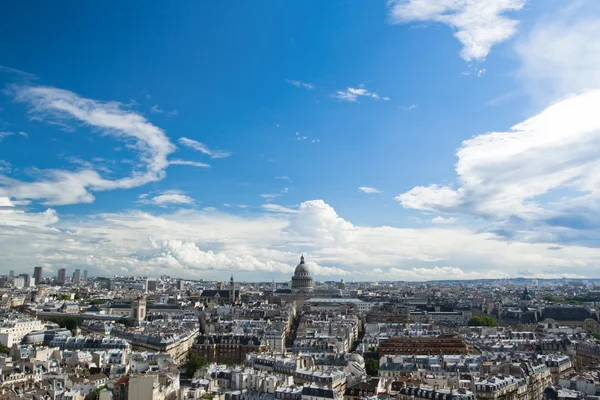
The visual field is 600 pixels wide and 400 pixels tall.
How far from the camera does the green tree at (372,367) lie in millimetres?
80562

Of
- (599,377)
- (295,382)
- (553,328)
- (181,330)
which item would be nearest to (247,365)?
(295,382)

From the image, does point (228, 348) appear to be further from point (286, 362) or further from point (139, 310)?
point (139, 310)

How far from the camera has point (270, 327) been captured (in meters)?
114

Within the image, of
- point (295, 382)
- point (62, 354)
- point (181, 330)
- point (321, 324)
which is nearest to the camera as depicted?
point (295, 382)

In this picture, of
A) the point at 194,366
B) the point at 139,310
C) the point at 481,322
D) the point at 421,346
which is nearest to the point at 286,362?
the point at 194,366

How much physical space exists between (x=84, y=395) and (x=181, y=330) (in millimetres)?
47246

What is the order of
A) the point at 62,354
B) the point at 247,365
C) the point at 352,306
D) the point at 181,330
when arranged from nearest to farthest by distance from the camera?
the point at 247,365 → the point at 62,354 → the point at 181,330 → the point at 352,306

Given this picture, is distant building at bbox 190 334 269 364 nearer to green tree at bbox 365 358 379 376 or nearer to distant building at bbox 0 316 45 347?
green tree at bbox 365 358 379 376

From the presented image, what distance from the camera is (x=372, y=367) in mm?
81688

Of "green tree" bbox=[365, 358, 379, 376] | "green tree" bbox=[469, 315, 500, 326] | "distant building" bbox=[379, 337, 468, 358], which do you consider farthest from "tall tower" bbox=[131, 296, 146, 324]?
"green tree" bbox=[469, 315, 500, 326]

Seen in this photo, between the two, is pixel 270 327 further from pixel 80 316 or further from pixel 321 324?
pixel 80 316

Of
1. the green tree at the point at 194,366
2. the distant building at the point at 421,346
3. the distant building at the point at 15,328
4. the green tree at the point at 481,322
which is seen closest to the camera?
the green tree at the point at 194,366

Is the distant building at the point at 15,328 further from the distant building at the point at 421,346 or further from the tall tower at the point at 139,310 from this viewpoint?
the distant building at the point at 421,346

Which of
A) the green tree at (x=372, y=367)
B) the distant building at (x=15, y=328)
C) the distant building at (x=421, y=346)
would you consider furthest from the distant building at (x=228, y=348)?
the distant building at (x=15, y=328)
